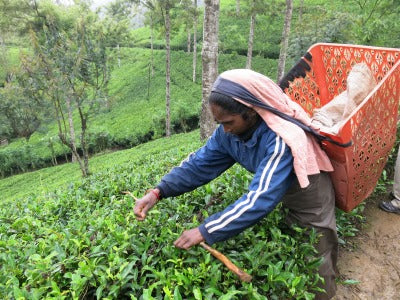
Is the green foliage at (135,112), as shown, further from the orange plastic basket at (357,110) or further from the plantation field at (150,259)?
the plantation field at (150,259)

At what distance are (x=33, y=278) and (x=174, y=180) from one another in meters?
1.06

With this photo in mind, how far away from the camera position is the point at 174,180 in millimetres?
2441

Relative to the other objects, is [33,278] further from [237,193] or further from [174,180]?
[237,193]

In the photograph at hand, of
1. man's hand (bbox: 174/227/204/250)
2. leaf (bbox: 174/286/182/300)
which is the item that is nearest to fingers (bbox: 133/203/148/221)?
man's hand (bbox: 174/227/204/250)

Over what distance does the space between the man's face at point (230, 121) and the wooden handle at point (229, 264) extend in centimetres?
70

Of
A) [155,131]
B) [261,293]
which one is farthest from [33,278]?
[155,131]

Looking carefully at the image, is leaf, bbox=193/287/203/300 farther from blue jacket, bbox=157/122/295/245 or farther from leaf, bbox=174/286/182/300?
blue jacket, bbox=157/122/295/245

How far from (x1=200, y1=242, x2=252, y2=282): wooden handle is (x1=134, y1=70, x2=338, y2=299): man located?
5 cm

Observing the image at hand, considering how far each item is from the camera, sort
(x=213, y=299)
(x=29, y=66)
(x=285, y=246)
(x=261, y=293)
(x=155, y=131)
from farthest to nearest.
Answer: (x=155, y=131) < (x=29, y=66) < (x=285, y=246) < (x=261, y=293) < (x=213, y=299)

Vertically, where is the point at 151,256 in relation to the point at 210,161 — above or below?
below

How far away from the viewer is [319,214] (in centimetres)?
226

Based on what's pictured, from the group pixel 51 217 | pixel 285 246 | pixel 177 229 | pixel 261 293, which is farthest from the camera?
pixel 51 217

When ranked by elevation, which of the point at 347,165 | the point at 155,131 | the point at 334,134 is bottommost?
the point at 155,131

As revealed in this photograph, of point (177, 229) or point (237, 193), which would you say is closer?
point (177, 229)
